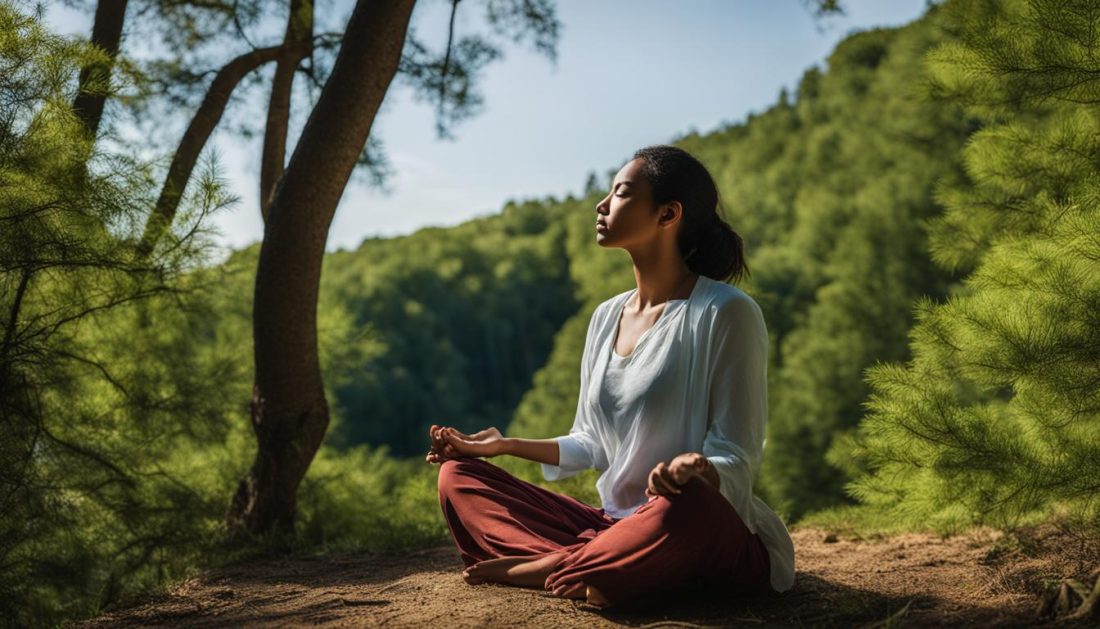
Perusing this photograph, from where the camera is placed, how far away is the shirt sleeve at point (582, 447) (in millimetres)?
3064

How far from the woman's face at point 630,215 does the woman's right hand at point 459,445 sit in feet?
2.54

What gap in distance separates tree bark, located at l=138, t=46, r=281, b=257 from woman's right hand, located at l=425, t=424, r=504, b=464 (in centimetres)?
201

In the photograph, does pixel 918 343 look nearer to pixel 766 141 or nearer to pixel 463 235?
pixel 766 141

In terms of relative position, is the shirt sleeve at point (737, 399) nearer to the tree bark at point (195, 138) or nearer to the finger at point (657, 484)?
the finger at point (657, 484)

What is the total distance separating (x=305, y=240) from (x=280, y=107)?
49.1 inches

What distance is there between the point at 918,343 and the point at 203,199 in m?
3.17

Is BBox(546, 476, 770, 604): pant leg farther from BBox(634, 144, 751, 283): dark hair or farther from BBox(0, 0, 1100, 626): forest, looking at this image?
BBox(0, 0, 1100, 626): forest

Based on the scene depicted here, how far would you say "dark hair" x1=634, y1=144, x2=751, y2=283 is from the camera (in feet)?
9.41

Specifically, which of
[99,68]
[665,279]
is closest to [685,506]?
[665,279]

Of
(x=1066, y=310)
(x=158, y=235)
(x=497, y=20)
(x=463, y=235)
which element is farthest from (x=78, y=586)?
(x=463, y=235)

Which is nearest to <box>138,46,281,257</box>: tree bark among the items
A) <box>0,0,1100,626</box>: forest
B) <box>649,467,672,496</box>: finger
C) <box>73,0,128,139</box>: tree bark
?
<box>0,0,1100,626</box>: forest

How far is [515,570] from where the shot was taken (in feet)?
9.05

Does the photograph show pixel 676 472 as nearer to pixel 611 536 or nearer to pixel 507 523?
pixel 611 536

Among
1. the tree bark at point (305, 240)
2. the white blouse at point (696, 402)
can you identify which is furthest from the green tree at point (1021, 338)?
the tree bark at point (305, 240)
